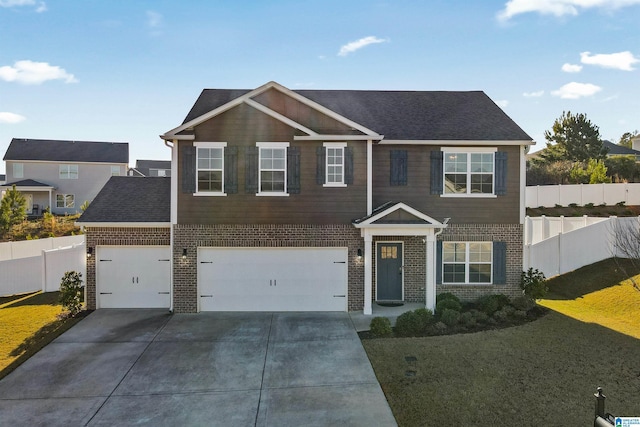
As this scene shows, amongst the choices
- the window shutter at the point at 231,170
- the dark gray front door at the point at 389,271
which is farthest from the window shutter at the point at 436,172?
the window shutter at the point at 231,170

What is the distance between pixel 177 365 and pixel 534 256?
14732 mm

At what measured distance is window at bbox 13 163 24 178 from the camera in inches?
1394

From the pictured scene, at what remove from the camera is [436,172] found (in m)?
13.4

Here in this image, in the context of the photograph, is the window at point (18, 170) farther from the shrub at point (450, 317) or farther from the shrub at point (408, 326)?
the shrub at point (450, 317)

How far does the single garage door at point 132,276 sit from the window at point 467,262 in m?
9.93

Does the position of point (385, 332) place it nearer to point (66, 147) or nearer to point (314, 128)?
point (314, 128)

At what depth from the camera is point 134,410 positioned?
22.8 ft

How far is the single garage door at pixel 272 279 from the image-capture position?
42.1ft

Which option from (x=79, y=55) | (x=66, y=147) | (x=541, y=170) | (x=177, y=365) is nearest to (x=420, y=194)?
(x=177, y=365)

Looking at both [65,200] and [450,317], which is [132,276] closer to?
[450,317]

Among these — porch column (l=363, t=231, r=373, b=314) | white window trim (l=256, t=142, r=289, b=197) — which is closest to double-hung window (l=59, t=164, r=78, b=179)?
white window trim (l=256, t=142, r=289, b=197)

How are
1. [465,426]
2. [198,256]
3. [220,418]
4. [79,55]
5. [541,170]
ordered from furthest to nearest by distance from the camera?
1. [541,170]
2. [79,55]
3. [198,256]
4. [220,418]
5. [465,426]

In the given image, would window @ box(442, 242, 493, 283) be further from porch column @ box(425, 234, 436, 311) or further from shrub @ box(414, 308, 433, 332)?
shrub @ box(414, 308, 433, 332)

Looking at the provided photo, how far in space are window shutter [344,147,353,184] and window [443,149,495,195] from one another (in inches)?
136
